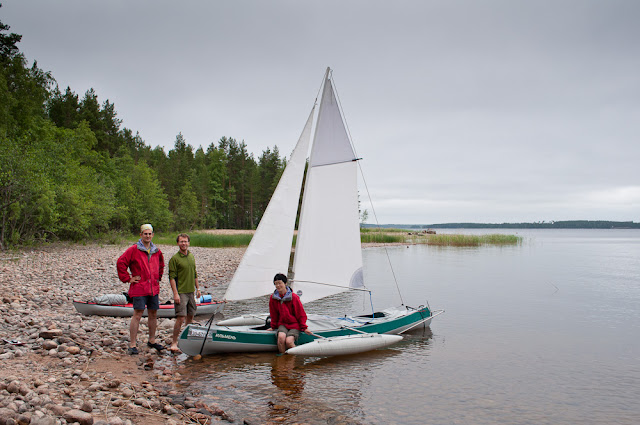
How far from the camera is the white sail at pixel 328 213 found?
1046cm

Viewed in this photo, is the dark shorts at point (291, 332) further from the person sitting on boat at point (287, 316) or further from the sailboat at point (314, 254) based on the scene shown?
the sailboat at point (314, 254)

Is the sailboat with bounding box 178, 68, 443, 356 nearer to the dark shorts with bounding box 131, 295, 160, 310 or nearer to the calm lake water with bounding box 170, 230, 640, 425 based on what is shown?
the calm lake water with bounding box 170, 230, 640, 425

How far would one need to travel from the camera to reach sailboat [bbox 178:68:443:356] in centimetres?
941

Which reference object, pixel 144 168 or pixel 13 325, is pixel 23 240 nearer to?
pixel 13 325

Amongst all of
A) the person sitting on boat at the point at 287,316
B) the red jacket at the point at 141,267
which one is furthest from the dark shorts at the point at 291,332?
the red jacket at the point at 141,267

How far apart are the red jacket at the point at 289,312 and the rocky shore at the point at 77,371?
2.25 m

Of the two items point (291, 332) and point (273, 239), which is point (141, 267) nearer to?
point (273, 239)

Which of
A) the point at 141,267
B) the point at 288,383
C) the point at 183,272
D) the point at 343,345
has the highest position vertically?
the point at 141,267

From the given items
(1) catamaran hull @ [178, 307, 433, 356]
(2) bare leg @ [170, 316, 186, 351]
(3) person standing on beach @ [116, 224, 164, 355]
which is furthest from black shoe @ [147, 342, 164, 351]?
(3) person standing on beach @ [116, 224, 164, 355]

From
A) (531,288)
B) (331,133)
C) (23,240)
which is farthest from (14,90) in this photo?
(531,288)

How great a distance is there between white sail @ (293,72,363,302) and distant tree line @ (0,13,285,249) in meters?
18.0

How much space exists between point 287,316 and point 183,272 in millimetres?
2395

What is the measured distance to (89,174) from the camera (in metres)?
35.2

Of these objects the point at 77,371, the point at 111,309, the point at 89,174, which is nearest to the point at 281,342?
the point at 77,371
